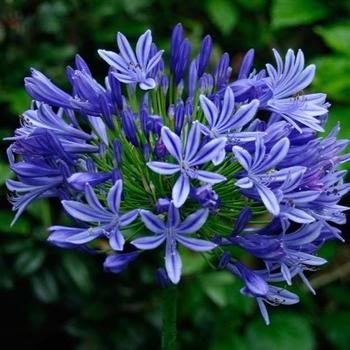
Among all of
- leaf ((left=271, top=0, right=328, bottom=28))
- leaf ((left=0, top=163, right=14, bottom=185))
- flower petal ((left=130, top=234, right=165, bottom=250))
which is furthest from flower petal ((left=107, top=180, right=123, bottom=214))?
leaf ((left=271, top=0, right=328, bottom=28))

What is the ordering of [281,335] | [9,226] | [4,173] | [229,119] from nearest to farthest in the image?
[229,119]
[4,173]
[9,226]
[281,335]

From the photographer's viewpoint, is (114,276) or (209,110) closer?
(209,110)

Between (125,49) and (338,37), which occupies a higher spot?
(125,49)

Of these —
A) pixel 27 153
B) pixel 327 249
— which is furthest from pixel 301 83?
pixel 327 249

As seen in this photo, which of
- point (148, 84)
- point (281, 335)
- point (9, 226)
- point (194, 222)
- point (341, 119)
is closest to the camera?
point (194, 222)

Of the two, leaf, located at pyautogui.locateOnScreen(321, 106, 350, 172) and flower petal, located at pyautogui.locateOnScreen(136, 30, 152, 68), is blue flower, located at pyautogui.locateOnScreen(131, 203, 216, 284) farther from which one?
leaf, located at pyautogui.locateOnScreen(321, 106, 350, 172)

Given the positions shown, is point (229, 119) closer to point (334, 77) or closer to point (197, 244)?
point (197, 244)

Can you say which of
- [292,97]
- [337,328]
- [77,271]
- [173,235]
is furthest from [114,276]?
[173,235]
